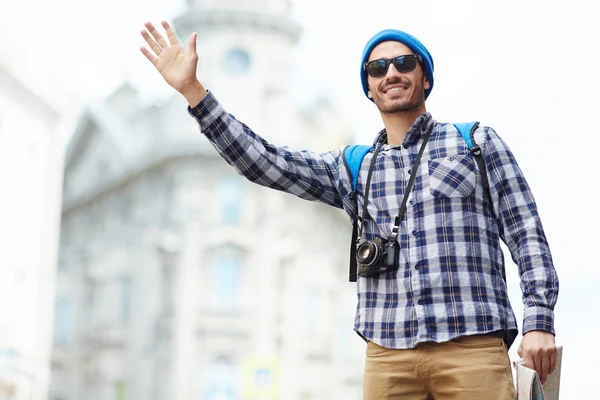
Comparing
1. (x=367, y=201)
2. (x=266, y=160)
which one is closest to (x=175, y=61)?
(x=266, y=160)

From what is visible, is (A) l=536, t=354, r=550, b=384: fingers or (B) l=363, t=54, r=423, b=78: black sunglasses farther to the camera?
(B) l=363, t=54, r=423, b=78: black sunglasses

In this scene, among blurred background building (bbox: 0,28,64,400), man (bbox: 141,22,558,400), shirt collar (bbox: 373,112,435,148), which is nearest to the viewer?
man (bbox: 141,22,558,400)

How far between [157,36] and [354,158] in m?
0.71

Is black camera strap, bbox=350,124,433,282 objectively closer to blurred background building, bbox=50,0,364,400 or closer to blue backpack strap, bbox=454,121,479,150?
blue backpack strap, bbox=454,121,479,150

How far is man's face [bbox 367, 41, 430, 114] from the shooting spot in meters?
2.65

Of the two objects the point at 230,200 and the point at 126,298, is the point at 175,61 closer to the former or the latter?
the point at 230,200

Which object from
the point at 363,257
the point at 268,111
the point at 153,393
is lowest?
the point at 153,393

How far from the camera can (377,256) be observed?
2.49 meters

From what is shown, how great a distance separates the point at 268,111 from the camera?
23.3 meters

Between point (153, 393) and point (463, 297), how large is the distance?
851 inches

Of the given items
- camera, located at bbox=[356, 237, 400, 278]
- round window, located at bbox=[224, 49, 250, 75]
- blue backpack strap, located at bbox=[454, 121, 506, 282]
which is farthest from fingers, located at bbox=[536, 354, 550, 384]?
round window, located at bbox=[224, 49, 250, 75]

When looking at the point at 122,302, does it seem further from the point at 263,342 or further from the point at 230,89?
the point at 230,89

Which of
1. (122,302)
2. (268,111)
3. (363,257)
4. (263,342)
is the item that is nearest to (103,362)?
(122,302)

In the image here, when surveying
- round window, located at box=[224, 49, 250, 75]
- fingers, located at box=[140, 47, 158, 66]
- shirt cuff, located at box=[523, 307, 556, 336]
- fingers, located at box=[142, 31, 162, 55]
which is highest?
round window, located at box=[224, 49, 250, 75]
